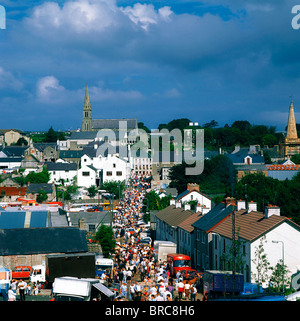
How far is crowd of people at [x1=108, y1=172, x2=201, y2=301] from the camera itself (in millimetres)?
24359

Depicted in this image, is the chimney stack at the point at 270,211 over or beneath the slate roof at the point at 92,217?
over

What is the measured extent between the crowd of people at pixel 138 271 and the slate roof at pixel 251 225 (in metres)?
3.74

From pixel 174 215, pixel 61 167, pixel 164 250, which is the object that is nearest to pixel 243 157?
pixel 61 167

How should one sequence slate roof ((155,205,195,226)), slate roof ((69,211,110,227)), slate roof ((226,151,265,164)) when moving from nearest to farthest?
slate roof ((155,205,195,226)) → slate roof ((69,211,110,227)) → slate roof ((226,151,265,164))

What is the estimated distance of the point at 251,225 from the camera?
31.2 meters

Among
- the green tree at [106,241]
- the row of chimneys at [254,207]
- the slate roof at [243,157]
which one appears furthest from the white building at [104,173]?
the row of chimneys at [254,207]

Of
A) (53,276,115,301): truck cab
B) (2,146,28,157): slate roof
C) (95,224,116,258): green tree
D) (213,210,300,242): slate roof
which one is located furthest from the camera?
(2,146,28,157): slate roof

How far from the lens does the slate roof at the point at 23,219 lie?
38.5 meters

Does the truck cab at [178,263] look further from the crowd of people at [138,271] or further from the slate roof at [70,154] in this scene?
the slate roof at [70,154]

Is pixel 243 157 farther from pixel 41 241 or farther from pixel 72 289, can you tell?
pixel 72 289

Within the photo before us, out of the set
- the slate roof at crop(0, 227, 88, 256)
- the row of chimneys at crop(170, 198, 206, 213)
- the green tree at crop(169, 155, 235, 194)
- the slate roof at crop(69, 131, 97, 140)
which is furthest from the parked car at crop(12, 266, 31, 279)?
the slate roof at crop(69, 131, 97, 140)

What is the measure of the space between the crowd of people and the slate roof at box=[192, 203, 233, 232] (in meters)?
3.75

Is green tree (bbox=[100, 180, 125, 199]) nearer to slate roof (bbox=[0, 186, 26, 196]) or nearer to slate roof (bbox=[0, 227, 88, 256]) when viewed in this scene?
slate roof (bbox=[0, 186, 26, 196])
